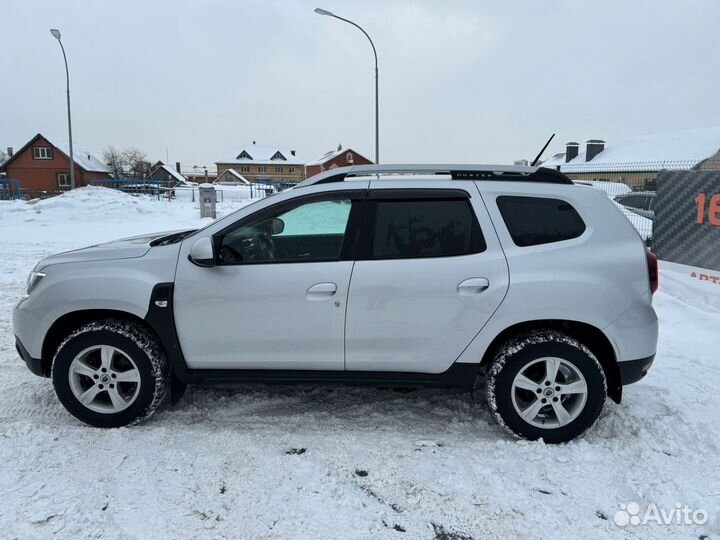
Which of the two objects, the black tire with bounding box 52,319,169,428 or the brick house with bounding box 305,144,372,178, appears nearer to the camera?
the black tire with bounding box 52,319,169,428

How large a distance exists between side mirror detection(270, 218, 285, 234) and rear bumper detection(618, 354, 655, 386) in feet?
8.25

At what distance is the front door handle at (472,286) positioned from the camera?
3178mm

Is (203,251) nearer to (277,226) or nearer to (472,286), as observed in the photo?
(277,226)

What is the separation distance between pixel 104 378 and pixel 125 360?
0.57 ft

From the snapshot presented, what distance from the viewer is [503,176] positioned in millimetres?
3480

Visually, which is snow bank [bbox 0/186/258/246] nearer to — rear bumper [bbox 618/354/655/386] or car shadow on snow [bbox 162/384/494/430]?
car shadow on snow [bbox 162/384/494/430]

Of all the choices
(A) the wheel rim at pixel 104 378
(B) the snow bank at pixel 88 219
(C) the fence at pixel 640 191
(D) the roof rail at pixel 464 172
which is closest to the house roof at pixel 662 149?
(C) the fence at pixel 640 191

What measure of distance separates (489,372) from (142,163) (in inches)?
3108

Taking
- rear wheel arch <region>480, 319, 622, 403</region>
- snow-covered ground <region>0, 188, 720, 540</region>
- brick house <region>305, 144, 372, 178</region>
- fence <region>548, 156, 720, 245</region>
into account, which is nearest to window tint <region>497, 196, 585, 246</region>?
rear wheel arch <region>480, 319, 622, 403</region>

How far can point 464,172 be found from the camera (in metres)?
3.52

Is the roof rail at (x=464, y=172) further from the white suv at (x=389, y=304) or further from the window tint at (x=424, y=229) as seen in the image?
the window tint at (x=424, y=229)

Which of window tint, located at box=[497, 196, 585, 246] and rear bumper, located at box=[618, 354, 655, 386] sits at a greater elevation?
window tint, located at box=[497, 196, 585, 246]

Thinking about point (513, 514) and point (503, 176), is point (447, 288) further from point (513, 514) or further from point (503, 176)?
point (513, 514)

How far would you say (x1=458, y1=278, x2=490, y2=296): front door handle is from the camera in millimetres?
3178
